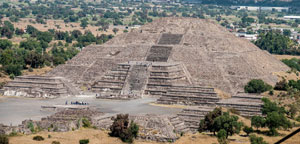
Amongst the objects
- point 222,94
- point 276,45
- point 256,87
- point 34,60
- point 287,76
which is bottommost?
point 276,45

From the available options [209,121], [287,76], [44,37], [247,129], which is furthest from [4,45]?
[247,129]

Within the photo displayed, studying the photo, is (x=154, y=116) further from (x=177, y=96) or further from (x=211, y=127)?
(x=177, y=96)

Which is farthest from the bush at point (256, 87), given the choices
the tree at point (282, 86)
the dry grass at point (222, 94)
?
the dry grass at point (222, 94)

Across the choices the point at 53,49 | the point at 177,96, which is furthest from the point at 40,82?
the point at 53,49

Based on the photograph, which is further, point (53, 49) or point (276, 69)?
point (53, 49)

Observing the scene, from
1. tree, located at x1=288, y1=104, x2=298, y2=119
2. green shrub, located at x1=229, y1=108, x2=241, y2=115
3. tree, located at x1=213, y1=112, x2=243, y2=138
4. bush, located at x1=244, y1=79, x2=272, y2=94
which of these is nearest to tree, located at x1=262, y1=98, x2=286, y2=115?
tree, located at x1=288, y1=104, x2=298, y2=119

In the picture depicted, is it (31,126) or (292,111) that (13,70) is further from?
(292,111)

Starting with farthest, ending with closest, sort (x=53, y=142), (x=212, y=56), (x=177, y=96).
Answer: (x=212, y=56)
(x=177, y=96)
(x=53, y=142)

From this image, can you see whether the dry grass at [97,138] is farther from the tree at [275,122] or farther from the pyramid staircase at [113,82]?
the pyramid staircase at [113,82]
